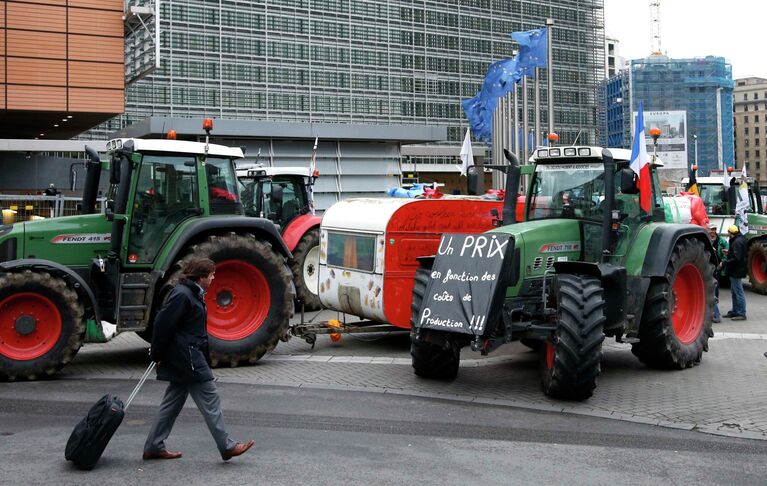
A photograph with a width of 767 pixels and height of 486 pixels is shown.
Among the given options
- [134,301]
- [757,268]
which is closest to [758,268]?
[757,268]

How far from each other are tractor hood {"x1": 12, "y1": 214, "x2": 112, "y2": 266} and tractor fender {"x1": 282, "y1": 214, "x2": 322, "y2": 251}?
596cm

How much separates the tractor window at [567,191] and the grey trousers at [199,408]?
5.38 metres

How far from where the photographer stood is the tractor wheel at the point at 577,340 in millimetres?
8969

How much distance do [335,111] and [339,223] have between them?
53.1m

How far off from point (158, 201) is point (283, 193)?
652cm

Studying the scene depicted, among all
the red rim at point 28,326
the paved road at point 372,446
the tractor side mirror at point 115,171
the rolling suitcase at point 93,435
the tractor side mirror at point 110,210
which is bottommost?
the paved road at point 372,446

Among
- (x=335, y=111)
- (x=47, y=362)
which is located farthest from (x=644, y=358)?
(x=335, y=111)

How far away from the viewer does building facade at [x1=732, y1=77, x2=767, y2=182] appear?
500ft

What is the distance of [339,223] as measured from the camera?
12.9m

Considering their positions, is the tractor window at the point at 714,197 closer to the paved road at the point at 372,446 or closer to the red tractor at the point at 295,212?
the red tractor at the point at 295,212

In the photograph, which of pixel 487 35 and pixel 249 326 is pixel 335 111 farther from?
pixel 249 326

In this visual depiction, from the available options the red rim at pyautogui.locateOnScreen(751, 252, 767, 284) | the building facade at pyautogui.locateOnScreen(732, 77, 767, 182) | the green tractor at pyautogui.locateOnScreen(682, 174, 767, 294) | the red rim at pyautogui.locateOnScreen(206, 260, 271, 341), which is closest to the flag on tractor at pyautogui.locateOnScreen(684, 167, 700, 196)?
the green tractor at pyautogui.locateOnScreen(682, 174, 767, 294)

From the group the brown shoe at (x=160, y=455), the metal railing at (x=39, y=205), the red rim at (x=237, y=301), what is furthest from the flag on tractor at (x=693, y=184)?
the brown shoe at (x=160, y=455)

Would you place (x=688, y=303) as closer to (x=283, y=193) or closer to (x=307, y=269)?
(x=307, y=269)
